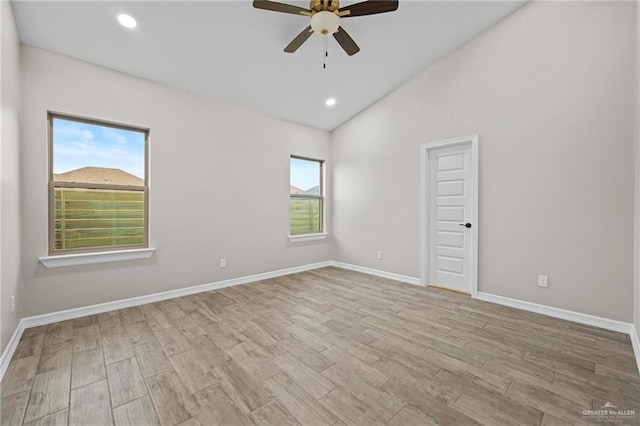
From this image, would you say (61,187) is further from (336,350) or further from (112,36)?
(336,350)

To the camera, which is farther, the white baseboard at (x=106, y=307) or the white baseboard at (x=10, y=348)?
the white baseboard at (x=106, y=307)

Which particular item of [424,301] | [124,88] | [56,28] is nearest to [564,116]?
[424,301]

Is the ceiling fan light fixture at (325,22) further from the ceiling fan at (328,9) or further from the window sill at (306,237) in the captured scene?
the window sill at (306,237)

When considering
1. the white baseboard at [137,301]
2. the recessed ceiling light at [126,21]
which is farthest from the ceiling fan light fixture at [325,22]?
the white baseboard at [137,301]

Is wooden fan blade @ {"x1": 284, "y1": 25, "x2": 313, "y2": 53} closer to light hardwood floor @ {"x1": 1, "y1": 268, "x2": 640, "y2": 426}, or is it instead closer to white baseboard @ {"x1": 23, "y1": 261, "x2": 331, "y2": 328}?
light hardwood floor @ {"x1": 1, "y1": 268, "x2": 640, "y2": 426}

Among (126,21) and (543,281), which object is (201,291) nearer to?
(126,21)

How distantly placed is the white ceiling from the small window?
4.13ft

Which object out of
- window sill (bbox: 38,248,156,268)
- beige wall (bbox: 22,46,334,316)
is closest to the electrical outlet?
beige wall (bbox: 22,46,334,316)

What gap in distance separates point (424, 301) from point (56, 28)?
4876 millimetres

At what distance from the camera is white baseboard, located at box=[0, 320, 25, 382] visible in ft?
6.36

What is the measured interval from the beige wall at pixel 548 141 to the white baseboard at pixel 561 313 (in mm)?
63

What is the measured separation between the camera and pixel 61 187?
9.46 feet

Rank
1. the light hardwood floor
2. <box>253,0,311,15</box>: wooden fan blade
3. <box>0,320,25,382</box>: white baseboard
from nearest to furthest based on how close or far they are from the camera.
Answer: the light hardwood floor, <box>0,320,25,382</box>: white baseboard, <box>253,0,311,15</box>: wooden fan blade

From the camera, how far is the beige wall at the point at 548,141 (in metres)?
2.64
